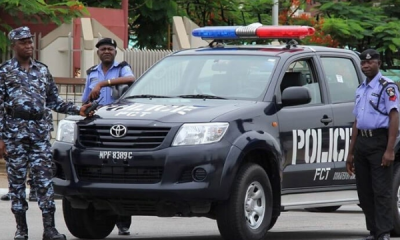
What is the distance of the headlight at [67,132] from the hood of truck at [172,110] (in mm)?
239

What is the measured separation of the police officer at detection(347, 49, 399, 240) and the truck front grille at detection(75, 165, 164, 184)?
75.6 inches

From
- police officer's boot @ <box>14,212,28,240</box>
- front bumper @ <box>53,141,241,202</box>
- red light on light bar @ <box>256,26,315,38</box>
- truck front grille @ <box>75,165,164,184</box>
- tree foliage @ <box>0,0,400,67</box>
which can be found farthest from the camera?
tree foliage @ <box>0,0,400,67</box>

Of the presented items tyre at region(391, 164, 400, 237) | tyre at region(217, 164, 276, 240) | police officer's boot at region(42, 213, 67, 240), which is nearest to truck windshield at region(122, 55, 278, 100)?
tyre at region(217, 164, 276, 240)

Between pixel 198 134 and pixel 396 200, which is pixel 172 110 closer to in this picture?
pixel 198 134

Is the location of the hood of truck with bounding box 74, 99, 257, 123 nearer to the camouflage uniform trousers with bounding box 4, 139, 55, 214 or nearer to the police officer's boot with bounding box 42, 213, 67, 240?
the camouflage uniform trousers with bounding box 4, 139, 55, 214

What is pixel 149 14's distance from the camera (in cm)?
2762

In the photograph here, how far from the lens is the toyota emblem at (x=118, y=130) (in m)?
9.52

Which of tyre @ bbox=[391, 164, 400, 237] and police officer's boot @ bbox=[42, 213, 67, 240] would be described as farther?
tyre @ bbox=[391, 164, 400, 237]

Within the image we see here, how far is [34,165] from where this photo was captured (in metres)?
9.67

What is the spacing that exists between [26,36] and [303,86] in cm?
264

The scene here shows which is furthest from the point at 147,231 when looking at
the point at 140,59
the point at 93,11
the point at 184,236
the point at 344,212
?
the point at 93,11

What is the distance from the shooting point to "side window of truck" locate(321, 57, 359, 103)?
36.9ft

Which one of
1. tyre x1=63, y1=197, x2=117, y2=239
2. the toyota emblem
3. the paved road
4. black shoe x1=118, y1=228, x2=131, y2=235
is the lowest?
the paved road

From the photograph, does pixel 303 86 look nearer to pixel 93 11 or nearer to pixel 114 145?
pixel 114 145
